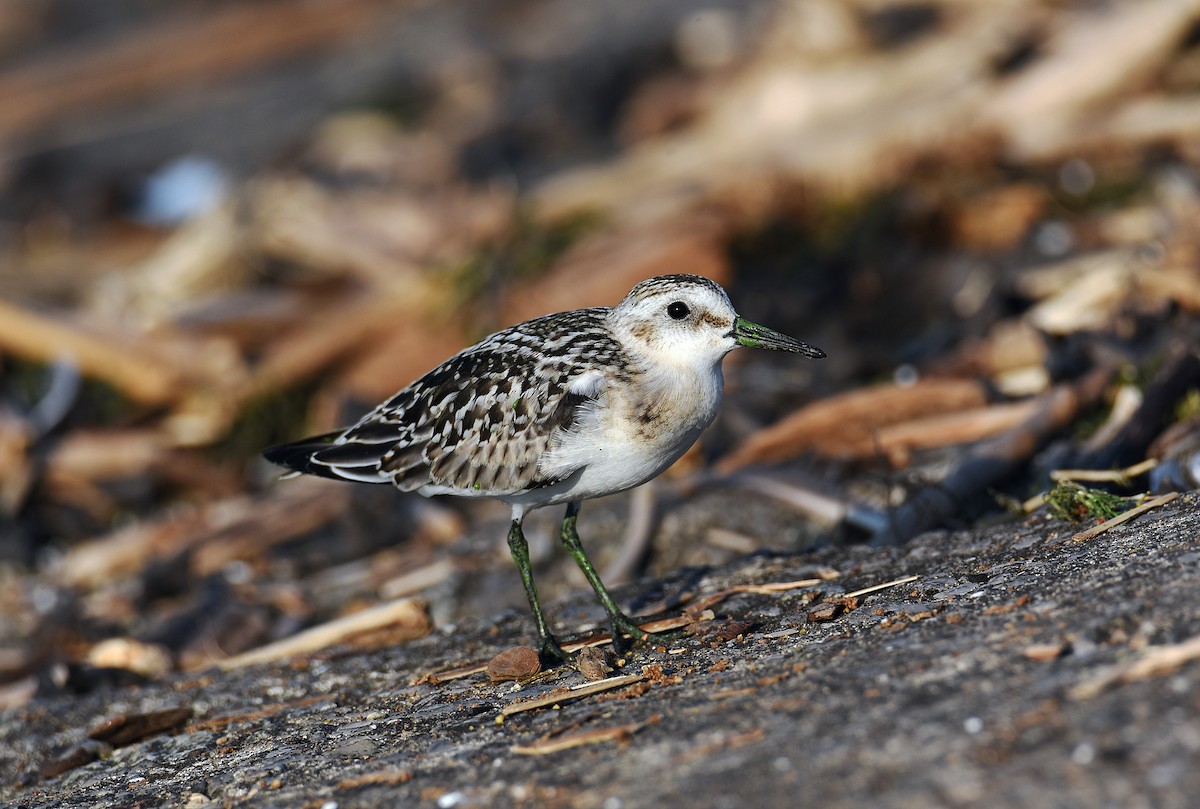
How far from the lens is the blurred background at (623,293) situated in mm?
7906

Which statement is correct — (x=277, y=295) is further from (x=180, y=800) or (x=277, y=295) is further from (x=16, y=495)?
(x=180, y=800)

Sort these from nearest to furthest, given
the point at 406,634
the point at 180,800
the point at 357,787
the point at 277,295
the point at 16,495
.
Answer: the point at 357,787 → the point at 180,800 → the point at 406,634 → the point at 16,495 → the point at 277,295

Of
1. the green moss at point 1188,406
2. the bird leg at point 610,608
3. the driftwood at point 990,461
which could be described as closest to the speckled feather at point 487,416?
the bird leg at point 610,608

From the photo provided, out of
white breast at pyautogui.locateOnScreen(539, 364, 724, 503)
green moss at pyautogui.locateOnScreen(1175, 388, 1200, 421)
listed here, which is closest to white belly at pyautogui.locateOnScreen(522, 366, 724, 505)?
white breast at pyautogui.locateOnScreen(539, 364, 724, 503)

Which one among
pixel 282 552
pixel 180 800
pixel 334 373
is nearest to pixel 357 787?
pixel 180 800

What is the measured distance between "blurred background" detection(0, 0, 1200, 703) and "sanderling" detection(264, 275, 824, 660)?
1450 mm

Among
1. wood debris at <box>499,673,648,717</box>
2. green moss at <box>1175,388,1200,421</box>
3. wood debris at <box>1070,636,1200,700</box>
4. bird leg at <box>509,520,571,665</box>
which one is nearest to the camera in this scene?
wood debris at <box>1070,636,1200,700</box>

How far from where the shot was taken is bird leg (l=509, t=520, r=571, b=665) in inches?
222

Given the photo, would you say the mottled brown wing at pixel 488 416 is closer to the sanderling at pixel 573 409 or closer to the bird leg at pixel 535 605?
the sanderling at pixel 573 409

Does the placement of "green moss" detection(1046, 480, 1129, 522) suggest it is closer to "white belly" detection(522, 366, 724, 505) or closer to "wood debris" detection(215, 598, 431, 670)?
"white belly" detection(522, 366, 724, 505)

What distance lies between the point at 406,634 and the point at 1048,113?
7.95 m

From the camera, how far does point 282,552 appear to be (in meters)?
9.46

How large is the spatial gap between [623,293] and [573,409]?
4.88 meters

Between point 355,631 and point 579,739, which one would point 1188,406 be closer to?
point 579,739
